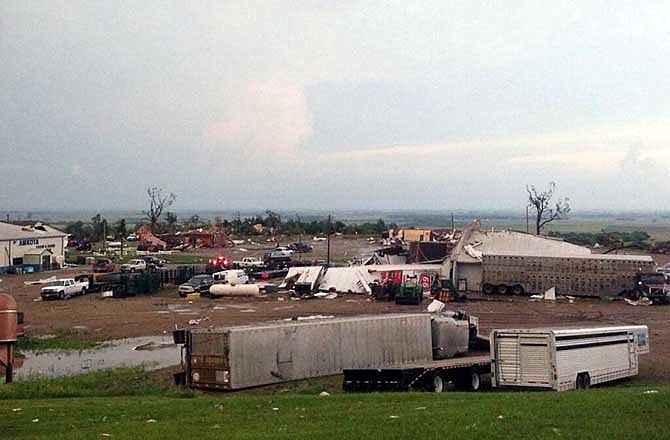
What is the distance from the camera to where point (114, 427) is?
12969 millimetres

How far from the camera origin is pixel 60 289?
165 feet

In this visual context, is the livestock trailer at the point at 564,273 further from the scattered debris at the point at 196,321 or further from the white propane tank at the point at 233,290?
the scattered debris at the point at 196,321

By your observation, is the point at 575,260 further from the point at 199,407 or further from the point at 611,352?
the point at 199,407

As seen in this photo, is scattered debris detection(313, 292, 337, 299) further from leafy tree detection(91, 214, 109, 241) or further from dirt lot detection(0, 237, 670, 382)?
leafy tree detection(91, 214, 109, 241)

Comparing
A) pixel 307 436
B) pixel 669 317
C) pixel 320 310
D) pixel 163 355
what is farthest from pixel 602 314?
pixel 307 436

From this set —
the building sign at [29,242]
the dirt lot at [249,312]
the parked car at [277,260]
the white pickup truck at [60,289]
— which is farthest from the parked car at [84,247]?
the white pickup truck at [60,289]

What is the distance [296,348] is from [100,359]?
8.77m

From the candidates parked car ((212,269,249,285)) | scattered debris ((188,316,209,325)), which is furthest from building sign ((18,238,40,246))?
scattered debris ((188,316,209,325))

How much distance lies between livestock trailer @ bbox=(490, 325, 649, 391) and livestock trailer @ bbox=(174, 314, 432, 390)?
4.83m

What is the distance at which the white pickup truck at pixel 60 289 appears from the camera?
164 feet

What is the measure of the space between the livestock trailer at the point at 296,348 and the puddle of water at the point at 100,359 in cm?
468

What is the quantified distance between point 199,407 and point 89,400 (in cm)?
377

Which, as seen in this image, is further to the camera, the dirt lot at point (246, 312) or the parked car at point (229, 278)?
the parked car at point (229, 278)

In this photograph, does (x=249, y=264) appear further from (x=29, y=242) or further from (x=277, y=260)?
(x=29, y=242)
